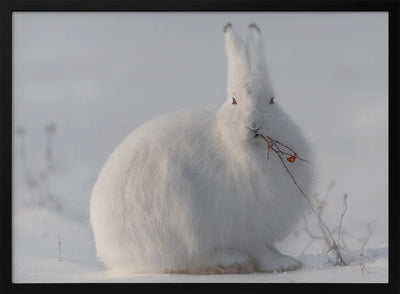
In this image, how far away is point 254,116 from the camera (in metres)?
4.47

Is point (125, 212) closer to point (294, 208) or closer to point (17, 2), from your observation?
point (294, 208)

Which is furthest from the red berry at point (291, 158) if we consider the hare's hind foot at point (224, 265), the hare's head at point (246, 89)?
the hare's hind foot at point (224, 265)

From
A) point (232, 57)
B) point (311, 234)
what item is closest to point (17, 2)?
point (232, 57)

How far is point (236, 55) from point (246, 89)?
0.75 feet

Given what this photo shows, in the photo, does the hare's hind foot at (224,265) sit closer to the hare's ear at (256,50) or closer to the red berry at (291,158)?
the red berry at (291,158)

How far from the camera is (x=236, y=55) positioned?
15.2 ft

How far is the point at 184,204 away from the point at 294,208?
0.70 m

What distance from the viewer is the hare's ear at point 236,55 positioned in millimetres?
4625

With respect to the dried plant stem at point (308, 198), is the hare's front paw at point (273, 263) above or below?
below

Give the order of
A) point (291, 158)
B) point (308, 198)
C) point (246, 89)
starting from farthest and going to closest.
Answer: point (308, 198) → point (291, 158) → point (246, 89)

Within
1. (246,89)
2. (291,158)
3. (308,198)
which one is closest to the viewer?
(246,89)

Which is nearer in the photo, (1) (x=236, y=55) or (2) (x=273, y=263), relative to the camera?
(1) (x=236, y=55)

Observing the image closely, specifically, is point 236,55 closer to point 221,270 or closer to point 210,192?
point 210,192

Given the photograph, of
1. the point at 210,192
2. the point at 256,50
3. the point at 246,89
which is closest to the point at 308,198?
the point at 210,192
